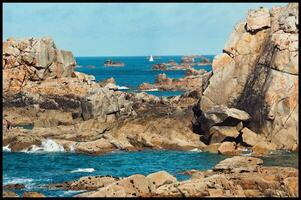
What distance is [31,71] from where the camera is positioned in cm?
10469

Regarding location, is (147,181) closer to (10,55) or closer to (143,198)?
(143,198)

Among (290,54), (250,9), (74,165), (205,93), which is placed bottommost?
(74,165)

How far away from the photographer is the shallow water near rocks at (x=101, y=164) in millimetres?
56250

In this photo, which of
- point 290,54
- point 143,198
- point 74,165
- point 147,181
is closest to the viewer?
point 143,198

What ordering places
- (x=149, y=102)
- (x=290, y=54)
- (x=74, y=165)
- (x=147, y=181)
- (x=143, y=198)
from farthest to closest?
1. (x=149, y=102)
2. (x=290, y=54)
3. (x=74, y=165)
4. (x=147, y=181)
5. (x=143, y=198)

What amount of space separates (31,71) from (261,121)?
154ft

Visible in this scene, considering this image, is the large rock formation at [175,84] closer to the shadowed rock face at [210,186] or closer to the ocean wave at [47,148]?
the ocean wave at [47,148]

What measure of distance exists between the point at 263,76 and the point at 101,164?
2371cm

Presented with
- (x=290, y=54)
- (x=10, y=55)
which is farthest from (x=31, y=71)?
(x=290, y=54)

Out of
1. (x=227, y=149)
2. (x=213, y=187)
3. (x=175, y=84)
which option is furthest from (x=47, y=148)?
(x=175, y=84)

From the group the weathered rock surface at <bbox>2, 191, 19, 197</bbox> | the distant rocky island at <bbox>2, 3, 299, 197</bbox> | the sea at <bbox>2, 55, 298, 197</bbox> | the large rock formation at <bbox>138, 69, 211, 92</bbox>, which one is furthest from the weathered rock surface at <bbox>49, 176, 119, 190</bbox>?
the large rock formation at <bbox>138, 69, 211, 92</bbox>

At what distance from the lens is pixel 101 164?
62312 mm

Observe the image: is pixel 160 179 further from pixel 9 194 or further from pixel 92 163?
pixel 92 163

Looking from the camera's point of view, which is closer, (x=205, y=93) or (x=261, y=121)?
(x=261, y=121)
